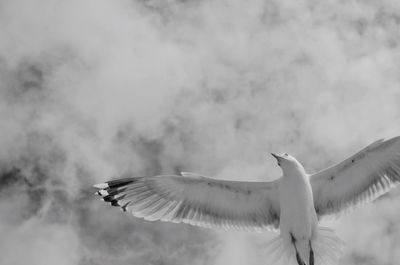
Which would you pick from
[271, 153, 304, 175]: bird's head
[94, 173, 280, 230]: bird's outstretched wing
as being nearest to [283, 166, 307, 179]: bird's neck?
[271, 153, 304, 175]: bird's head

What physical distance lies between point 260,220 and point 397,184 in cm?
196

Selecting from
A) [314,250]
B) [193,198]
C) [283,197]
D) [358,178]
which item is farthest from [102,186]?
[358,178]

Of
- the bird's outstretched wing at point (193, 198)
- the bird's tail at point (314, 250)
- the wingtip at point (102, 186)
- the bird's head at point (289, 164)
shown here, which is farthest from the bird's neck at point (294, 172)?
the wingtip at point (102, 186)

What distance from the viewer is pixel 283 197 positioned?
8047 mm

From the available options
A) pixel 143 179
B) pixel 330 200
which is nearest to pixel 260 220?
pixel 330 200

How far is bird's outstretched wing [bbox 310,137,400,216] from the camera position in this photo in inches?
321

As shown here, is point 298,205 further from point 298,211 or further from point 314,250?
point 314,250

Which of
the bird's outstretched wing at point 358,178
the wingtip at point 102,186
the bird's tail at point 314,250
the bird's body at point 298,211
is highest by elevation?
the wingtip at point 102,186

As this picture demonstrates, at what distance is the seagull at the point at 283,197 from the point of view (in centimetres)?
800

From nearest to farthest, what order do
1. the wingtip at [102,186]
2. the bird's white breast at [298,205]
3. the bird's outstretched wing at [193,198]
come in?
the bird's white breast at [298,205]
the bird's outstretched wing at [193,198]
the wingtip at [102,186]

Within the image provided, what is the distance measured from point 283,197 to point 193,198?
1244 millimetres

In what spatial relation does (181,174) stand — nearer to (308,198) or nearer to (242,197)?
(242,197)

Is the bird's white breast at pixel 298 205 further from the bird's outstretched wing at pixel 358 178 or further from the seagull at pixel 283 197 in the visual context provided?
the bird's outstretched wing at pixel 358 178

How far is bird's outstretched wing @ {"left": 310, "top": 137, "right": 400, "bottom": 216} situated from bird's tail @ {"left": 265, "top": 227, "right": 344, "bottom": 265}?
26.5 inches
